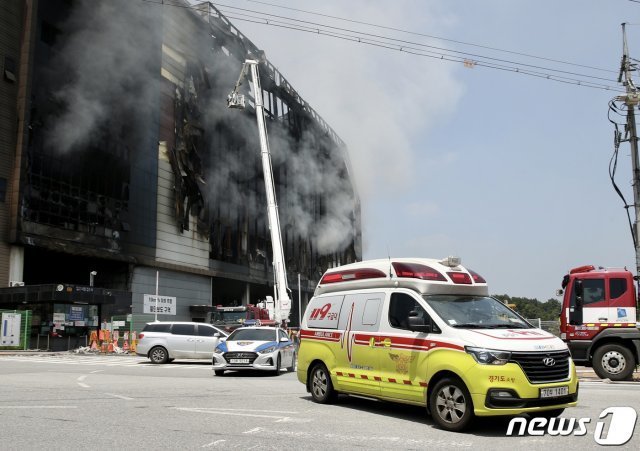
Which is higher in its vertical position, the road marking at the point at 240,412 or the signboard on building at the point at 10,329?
the signboard on building at the point at 10,329

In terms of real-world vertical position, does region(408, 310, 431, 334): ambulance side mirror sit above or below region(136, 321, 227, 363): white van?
above

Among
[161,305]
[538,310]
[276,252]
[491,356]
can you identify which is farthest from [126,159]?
[538,310]

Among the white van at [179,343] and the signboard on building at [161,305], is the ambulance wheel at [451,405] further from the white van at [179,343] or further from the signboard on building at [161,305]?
the signboard on building at [161,305]

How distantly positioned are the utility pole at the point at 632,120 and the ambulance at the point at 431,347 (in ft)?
40.0

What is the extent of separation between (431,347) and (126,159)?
41.7 meters

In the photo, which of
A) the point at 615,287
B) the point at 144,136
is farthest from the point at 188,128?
the point at 615,287

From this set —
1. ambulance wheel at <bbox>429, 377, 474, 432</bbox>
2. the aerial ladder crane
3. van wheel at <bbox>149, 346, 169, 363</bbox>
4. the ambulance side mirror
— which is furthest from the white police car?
the aerial ladder crane

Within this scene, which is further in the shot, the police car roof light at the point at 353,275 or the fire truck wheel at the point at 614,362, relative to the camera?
the fire truck wheel at the point at 614,362

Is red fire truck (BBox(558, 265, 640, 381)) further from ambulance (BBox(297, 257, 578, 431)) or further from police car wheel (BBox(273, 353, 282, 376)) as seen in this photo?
police car wheel (BBox(273, 353, 282, 376))

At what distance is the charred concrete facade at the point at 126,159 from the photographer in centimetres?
3747

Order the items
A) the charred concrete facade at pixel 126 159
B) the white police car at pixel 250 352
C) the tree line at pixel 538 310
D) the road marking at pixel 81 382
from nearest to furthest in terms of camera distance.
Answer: the road marking at pixel 81 382, the white police car at pixel 250 352, the charred concrete facade at pixel 126 159, the tree line at pixel 538 310

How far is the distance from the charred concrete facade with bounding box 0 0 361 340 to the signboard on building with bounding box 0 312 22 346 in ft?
4.96

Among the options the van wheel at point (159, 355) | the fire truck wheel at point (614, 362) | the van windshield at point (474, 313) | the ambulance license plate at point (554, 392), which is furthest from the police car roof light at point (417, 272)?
the van wheel at point (159, 355)

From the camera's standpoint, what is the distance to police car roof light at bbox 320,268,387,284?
32.2 ft
